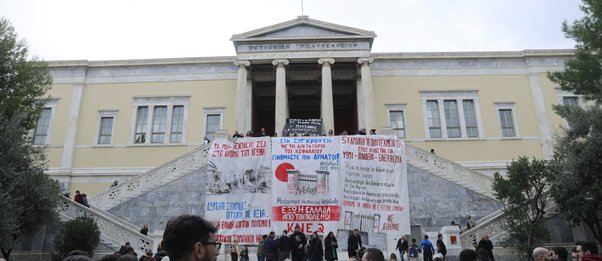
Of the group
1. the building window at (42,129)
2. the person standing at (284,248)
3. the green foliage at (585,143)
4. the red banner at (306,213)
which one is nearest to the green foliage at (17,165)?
the person standing at (284,248)

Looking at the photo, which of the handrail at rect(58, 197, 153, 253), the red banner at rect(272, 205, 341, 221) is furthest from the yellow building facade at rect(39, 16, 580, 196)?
the handrail at rect(58, 197, 153, 253)

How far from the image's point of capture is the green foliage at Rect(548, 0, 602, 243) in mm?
14828

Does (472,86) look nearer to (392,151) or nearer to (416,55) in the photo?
(416,55)

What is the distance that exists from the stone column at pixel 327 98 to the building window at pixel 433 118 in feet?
24.2

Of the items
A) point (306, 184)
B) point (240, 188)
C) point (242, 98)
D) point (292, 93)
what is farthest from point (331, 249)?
point (292, 93)

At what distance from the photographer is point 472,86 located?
2991 cm

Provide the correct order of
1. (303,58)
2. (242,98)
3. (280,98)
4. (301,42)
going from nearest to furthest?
(280,98), (242,98), (303,58), (301,42)

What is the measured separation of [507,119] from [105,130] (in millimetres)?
25692

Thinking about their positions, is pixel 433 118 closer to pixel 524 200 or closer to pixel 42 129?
pixel 524 200

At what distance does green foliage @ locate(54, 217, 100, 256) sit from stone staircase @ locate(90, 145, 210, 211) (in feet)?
12.3

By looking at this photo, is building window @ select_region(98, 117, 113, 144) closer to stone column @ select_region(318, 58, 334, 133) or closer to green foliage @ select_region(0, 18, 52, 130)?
green foliage @ select_region(0, 18, 52, 130)

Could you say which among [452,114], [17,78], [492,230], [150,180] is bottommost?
[492,230]

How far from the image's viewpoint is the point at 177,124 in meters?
29.7

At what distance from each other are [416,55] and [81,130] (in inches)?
874
